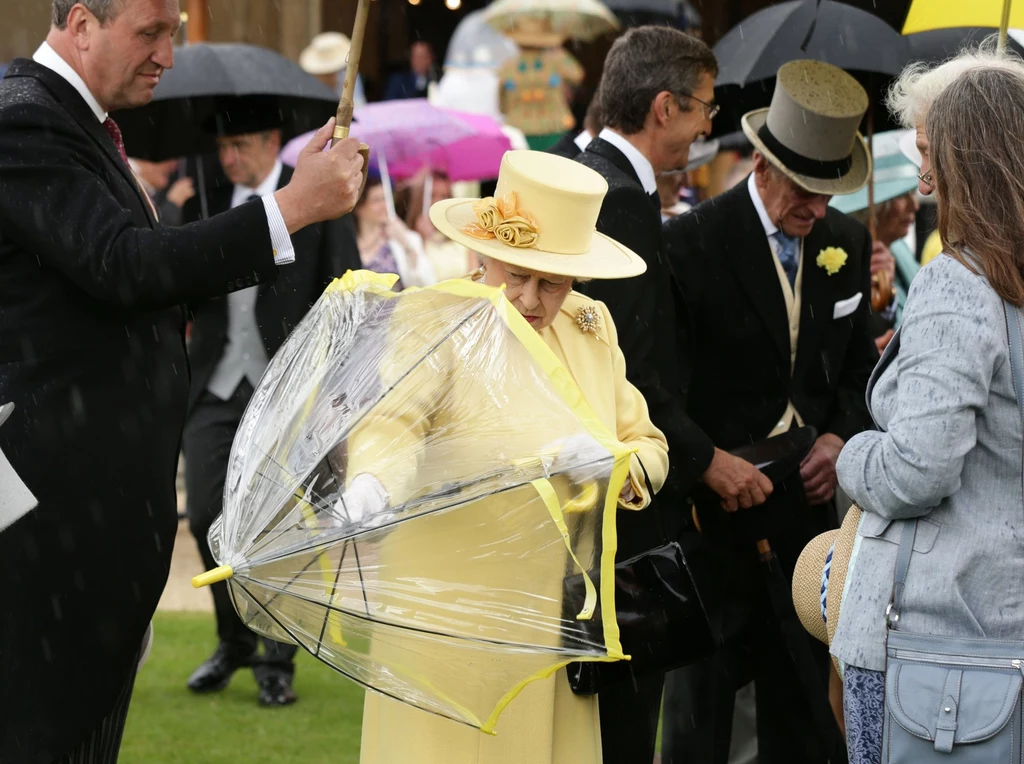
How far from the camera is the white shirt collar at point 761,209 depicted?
15.4 ft

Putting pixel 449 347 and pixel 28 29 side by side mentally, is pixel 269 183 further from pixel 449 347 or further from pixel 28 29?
pixel 28 29

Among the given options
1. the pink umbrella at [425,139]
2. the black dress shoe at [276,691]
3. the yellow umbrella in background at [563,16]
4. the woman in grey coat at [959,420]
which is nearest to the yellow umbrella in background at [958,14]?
the woman in grey coat at [959,420]

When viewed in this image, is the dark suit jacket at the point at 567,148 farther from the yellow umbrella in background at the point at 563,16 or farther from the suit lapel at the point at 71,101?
the yellow umbrella in background at the point at 563,16

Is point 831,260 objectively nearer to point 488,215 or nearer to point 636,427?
point 636,427

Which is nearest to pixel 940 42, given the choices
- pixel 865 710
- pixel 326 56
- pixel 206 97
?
pixel 206 97

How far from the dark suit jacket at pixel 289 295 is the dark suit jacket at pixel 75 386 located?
2.53 m

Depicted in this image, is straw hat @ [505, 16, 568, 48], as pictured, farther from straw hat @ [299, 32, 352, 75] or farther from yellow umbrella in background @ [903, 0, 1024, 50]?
yellow umbrella in background @ [903, 0, 1024, 50]

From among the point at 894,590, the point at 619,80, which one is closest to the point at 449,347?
the point at 894,590

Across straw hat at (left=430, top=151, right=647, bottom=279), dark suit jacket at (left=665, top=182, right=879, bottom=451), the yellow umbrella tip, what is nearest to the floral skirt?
straw hat at (left=430, top=151, right=647, bottom=279)

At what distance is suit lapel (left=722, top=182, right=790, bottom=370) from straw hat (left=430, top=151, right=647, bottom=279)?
1395 mm

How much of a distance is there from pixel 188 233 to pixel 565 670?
1.32 meters

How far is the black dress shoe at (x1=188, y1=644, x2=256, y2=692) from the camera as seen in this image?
610cm

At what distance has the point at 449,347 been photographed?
2.80 m

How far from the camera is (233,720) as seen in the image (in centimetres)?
571
